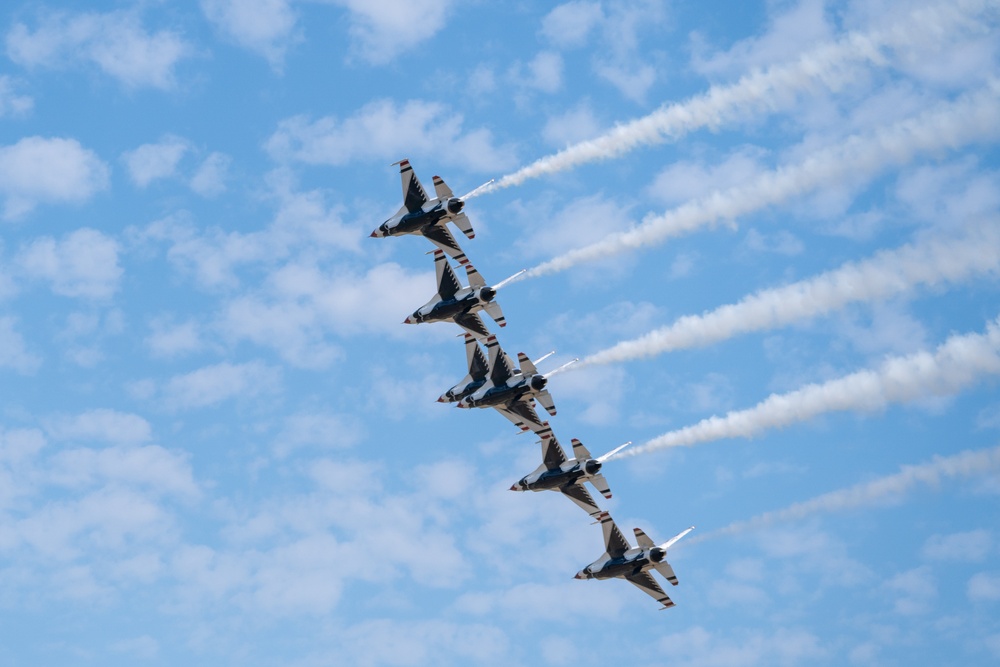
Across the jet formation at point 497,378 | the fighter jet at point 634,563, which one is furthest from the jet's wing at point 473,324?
the fighter jet at point 634,563

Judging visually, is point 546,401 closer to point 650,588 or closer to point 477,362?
point 477,362

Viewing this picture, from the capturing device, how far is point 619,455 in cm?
8381

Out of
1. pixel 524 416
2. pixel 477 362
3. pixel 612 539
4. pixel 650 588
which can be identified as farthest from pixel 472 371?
pixel 650 588

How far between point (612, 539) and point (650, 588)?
3.78 metres

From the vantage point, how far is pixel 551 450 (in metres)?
88.3

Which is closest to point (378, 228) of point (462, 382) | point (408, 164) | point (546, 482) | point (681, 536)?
point (408, 164)

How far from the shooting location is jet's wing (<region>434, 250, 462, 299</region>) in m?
87.5

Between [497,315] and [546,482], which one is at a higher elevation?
[497,315]

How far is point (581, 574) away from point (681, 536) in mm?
7866

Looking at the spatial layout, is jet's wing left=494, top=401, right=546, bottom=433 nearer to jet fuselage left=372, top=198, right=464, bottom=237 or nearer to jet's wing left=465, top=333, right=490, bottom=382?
jet's wing left=465, top=333, right=490, bottom=382

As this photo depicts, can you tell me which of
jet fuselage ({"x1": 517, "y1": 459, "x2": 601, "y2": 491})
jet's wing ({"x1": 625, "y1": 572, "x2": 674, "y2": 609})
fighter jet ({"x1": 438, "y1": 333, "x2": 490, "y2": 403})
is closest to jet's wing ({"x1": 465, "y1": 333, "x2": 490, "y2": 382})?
fighter jet ({"x1": 438, "y1": 333, "x2": 490, "y2": 403})

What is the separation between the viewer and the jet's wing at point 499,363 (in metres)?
86.6

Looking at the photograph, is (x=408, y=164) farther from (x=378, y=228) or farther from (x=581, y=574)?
(x=581, y=574)

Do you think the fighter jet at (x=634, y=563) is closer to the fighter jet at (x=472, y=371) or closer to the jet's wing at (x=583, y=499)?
the jet's wing at (x=583, y=499)
